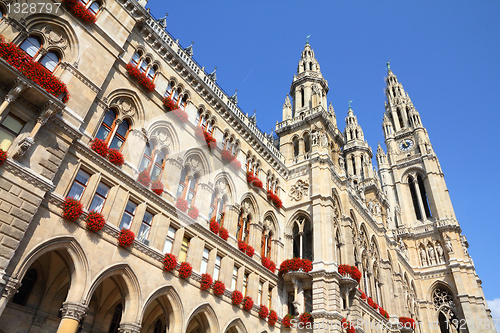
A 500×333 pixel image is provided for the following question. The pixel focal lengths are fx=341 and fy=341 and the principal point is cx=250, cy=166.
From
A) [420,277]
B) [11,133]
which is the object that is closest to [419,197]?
[420,277]

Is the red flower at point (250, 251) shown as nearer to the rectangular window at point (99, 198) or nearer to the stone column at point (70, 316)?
the rectangular window at point (99, 198)

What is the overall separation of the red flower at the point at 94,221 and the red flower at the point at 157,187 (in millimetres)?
4179

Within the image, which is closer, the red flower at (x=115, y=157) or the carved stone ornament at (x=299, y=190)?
the red flower at (x=115, y=157)

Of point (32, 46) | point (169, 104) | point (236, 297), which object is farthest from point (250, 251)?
point (32, 46)

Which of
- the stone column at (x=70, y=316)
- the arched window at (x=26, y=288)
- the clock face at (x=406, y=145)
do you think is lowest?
the stone column at (x=70, y=316)

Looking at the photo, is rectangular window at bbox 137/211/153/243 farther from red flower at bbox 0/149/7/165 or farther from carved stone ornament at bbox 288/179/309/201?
carved stone ornament at bbox 288/179/309/201

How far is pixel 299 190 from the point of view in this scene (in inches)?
1296

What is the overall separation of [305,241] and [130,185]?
65.3 ft

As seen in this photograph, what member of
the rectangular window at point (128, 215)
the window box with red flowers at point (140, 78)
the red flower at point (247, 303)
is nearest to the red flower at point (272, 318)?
the red flower at point (247, 303)

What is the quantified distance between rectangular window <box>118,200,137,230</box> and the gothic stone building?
7cm

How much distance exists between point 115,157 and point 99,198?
2308mm

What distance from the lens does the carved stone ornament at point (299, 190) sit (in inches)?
1278

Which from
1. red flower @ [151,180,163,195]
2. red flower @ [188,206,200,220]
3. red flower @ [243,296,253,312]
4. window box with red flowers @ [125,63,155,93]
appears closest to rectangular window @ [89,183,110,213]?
red flower @ [151,180,163,195]

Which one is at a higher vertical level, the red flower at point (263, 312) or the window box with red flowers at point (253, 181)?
the window box with red flowers at point (253, 181)
